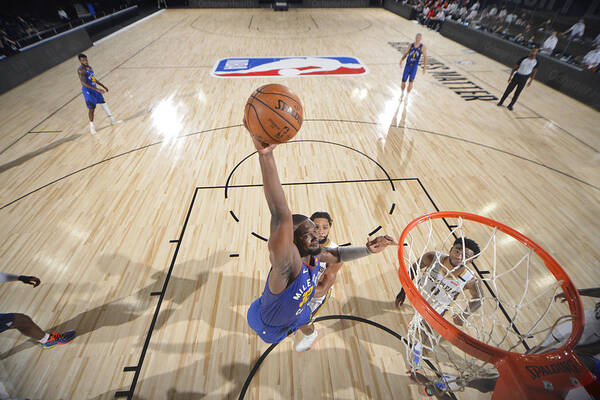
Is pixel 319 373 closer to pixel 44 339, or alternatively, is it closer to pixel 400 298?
pixel 400 298

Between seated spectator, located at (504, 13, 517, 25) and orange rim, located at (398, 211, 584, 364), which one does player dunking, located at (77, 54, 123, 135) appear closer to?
orange rim, located at (398, 211, 584, 364)

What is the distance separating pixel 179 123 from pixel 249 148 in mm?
2257

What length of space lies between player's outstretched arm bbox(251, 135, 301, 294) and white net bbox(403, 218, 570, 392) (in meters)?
1.39

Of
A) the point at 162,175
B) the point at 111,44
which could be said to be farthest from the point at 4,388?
the point at 111,44

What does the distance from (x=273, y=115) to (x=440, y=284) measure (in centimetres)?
214

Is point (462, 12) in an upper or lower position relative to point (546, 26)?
upper

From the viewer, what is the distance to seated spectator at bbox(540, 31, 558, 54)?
9297 millimetres

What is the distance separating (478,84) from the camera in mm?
9047

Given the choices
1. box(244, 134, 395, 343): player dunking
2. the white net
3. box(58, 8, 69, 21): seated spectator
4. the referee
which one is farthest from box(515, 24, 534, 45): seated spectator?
box(58, 8, 69, 21): seated spectator

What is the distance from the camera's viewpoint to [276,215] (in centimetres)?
135

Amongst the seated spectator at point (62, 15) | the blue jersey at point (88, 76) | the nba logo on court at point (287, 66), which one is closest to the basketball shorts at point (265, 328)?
the blue jersey at point (88, 76)

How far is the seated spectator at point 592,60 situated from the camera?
7.91 metres

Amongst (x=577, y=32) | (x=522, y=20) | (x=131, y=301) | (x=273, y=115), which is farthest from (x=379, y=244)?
(x=522, y=20)

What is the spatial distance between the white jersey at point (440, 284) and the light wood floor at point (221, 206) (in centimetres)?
66
